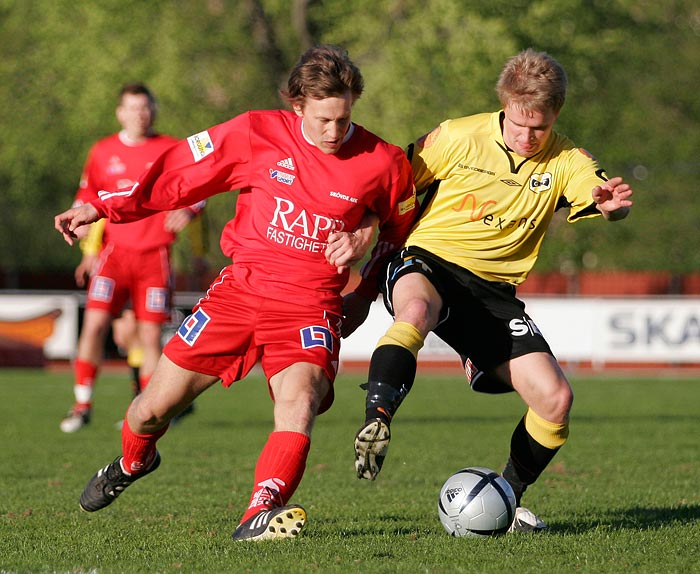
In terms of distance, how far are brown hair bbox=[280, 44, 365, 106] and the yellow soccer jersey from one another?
0.75 metres

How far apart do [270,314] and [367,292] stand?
0.82 metres

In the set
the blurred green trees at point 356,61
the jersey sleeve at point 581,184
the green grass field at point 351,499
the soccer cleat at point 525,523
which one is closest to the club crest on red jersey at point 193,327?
the green grass field at point 351,499

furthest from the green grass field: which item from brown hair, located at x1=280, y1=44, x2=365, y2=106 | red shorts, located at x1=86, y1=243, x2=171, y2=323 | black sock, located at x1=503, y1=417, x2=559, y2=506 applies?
brown hair, located at x1=280, y1=44, x2=365, y2=106

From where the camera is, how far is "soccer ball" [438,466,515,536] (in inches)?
217

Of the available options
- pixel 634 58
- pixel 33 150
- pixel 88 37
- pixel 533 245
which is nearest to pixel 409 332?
pixel 533 245

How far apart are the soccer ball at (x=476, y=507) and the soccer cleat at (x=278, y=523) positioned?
0.83 m

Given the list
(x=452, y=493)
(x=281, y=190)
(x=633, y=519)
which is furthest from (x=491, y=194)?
(x=633, y=519)

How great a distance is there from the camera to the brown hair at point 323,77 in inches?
204

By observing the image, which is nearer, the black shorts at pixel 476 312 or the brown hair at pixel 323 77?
the brown hair at pixel 323 77

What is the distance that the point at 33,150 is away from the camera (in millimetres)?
28094

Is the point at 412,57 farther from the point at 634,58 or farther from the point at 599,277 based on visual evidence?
the point at 634,58

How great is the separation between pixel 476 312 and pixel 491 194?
0.58 metres

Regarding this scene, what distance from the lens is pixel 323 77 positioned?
517 cm

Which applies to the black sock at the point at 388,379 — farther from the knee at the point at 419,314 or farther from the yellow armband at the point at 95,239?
the yellow armband at the point at 95,239
